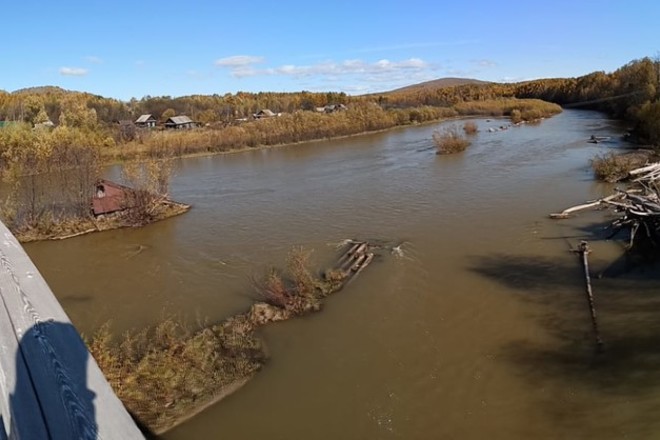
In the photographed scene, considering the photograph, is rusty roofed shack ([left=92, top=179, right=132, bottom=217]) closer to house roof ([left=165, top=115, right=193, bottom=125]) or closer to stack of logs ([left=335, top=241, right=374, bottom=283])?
stack of logs ([left=335, top=241, right=374, bottom=283])

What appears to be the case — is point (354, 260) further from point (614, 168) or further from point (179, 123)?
point (179, 123)

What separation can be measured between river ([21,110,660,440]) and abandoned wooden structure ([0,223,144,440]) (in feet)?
17.2

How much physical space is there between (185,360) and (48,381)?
6799 mm

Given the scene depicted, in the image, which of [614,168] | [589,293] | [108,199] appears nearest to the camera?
[589,293]

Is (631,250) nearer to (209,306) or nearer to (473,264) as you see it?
(473,264)

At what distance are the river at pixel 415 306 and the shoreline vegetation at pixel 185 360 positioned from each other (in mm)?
303

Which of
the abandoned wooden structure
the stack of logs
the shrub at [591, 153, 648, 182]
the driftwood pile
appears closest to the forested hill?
the shrub at [591, 153, 648, 182]

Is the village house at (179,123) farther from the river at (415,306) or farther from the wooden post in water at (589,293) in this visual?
the wooden post in water at (589,293)

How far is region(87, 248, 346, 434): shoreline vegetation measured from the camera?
746cm

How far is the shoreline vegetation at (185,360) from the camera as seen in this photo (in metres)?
7.46

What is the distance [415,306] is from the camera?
10719mm

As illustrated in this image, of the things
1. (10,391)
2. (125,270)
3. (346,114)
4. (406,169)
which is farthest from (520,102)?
(10,391)

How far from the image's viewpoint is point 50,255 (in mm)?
16734

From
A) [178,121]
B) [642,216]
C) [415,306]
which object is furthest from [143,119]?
[642,216]
